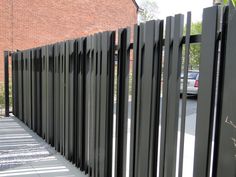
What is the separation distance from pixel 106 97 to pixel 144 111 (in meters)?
0.84

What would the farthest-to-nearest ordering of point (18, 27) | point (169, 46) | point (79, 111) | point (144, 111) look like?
1. point (18, 27)
2. point (79, 111)
3. point (144, 111)
4. point (169, 46)

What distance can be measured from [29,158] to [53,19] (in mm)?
12464

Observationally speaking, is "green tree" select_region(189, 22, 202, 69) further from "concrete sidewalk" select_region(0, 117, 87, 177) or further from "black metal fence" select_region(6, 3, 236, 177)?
"concrete sidewalk" select_region(0, 117, 87, 177)

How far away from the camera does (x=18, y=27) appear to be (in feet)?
49.0

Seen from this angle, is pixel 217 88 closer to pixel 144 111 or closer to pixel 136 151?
pixel 144 111

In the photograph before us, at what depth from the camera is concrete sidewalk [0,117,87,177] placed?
434cm

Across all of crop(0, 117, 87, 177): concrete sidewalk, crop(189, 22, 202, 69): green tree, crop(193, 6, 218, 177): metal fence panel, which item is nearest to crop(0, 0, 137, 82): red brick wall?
crop(0, 117, 87, 177): concrete sidewalk

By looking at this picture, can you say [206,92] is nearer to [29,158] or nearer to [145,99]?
→ [145,99]

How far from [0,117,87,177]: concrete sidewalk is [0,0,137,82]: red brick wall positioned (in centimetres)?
912

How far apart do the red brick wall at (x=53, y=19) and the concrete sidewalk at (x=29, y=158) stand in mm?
9124

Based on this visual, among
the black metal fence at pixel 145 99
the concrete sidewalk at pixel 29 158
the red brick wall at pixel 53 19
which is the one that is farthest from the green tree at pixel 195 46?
the red brick wall at pixel 53 19

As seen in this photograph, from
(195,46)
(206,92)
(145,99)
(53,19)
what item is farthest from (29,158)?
(53,19)

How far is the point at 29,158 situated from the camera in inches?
196

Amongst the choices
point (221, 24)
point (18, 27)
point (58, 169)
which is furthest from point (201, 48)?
point (18, 27)
